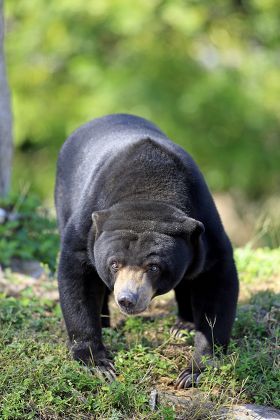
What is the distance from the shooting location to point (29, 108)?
45.3 ft

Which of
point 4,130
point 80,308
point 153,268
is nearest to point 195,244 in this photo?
point 153,268

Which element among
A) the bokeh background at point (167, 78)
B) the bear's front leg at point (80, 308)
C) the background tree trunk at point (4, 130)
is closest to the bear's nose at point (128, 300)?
the bear's front leg at point (80, 308)

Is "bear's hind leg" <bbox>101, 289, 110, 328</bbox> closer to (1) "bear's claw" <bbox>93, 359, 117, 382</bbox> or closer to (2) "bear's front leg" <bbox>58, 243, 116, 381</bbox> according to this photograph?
(2) "bear's front leg" <bbox>58, 243, 116, 381</bbox>

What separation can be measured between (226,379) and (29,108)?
32.1 feet

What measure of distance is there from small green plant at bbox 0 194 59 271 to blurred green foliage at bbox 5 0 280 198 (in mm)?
5504

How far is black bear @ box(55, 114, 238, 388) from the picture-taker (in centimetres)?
439

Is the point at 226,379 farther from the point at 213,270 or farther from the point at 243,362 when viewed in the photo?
the point at 213,270

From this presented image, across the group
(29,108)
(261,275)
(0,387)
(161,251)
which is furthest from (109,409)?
(29,108)

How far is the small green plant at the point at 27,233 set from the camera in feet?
22.1

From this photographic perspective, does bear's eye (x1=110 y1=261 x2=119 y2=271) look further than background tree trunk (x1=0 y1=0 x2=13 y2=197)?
No

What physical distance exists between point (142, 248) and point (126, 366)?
0.74 meters

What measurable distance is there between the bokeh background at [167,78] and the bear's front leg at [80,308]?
7940 mm

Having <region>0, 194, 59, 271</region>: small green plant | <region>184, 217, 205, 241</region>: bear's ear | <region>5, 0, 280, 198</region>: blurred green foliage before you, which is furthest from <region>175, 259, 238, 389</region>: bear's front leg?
<region>5, 0, 280, 198</region>: blurred green foliage

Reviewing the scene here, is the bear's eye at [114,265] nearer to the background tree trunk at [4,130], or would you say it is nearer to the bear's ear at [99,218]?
the bear's ear at [99,218]
